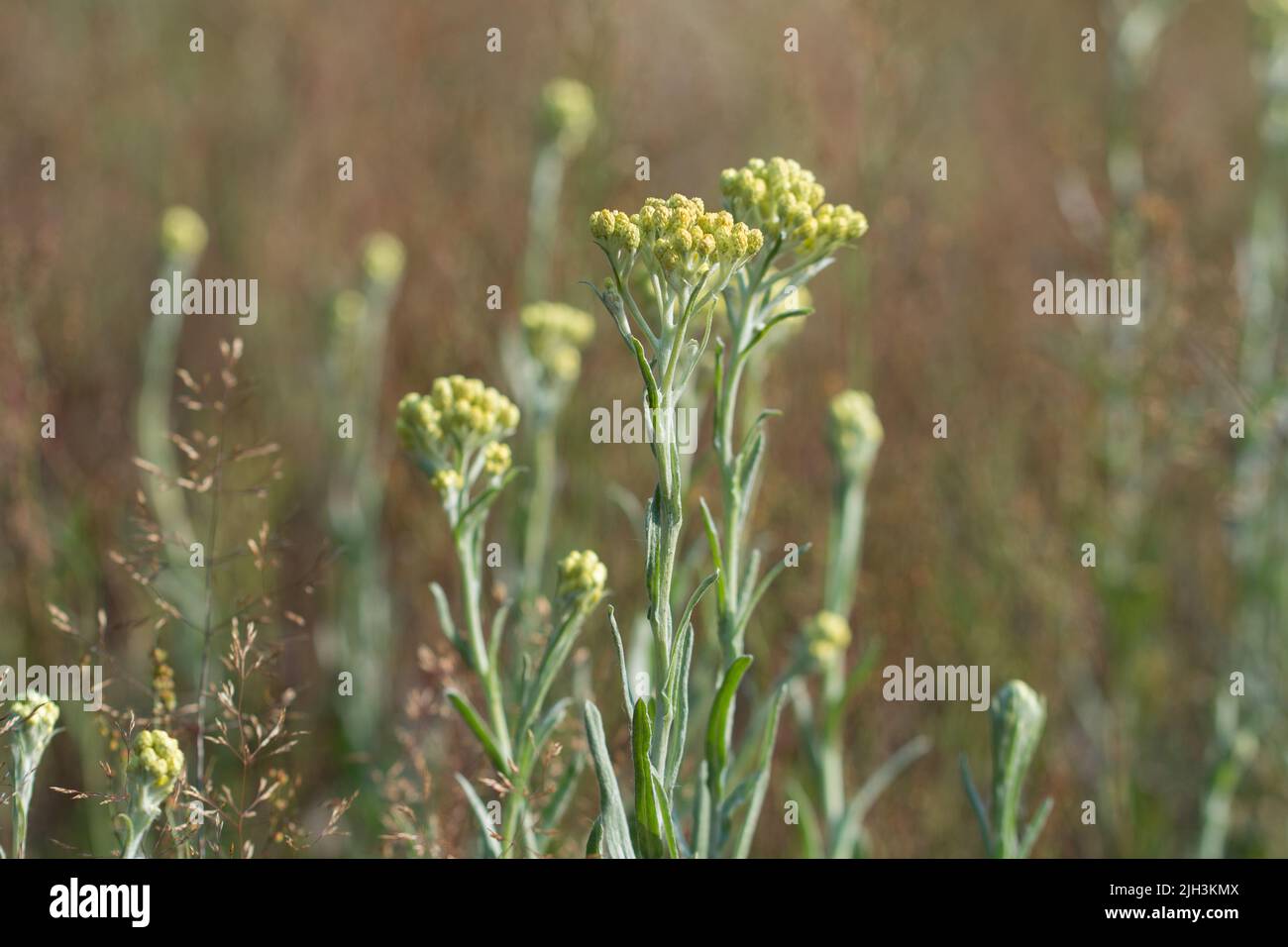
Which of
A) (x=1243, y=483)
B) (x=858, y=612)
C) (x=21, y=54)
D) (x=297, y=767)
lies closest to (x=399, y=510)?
(x=297, y=767)

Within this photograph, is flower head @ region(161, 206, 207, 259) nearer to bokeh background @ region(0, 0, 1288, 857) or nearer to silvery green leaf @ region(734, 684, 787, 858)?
bokeh background @ region(0, 0, 1288, 857)

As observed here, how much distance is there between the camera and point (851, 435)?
114 inches

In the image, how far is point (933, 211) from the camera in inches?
223

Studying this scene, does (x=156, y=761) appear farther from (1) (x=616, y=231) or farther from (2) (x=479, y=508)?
(1) (x=616, y=231)

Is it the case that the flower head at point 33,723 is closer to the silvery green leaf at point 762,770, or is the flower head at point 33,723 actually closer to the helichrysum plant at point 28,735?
the helichrysum plant at point 28,735

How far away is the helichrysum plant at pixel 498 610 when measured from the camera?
6.21ft

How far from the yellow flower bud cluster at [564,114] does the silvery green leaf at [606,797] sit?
2664 mm

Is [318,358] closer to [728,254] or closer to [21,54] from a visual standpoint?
[21,54]

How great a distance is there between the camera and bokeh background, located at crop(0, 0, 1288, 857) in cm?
366

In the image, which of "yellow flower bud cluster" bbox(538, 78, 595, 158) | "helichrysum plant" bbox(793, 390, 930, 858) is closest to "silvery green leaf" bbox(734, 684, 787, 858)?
"helichrysum plant" bbox(793, 390, 930, 858)

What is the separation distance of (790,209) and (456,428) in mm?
726

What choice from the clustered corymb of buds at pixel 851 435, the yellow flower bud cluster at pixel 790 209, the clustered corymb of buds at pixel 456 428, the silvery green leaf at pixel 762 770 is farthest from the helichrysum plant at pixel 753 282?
the clustered corymb of buds at pixel 851 435

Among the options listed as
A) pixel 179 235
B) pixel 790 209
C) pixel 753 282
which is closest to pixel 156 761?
pixel 753 282

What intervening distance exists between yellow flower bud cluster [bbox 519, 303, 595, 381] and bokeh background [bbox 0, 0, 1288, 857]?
1.51 feet
